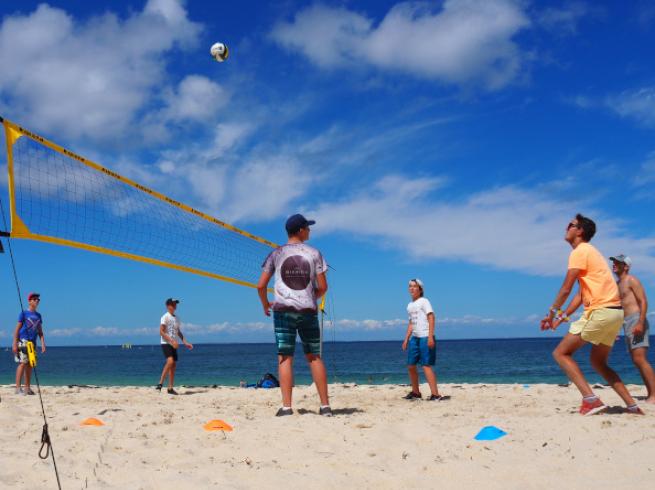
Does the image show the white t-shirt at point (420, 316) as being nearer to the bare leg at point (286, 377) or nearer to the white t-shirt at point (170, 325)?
the bare leg at point (286, 377)

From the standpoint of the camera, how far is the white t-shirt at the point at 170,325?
27.6 ft

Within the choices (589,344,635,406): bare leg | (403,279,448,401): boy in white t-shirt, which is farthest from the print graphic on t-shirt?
(589,344,635,406): bare leg

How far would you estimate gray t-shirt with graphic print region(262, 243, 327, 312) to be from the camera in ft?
15.2

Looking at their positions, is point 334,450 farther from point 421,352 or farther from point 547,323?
point 421,352

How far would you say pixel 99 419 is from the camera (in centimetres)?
457

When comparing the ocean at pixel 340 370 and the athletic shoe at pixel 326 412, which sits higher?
the athletic shoe at pixel 326 412

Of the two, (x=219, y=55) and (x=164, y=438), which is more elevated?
(x=219, y=55)

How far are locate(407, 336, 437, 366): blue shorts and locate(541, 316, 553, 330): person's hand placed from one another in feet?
5.77

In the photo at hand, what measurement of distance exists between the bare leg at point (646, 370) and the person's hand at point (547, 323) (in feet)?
4.80

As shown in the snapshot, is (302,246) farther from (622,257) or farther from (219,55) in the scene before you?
(219,55)

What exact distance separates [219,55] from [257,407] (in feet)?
17.5

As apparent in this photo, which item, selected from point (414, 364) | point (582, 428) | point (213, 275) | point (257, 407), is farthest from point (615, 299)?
point (213, 275)

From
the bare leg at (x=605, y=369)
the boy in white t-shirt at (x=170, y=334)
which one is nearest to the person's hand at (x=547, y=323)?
the bare leg at (x=605, y=369)

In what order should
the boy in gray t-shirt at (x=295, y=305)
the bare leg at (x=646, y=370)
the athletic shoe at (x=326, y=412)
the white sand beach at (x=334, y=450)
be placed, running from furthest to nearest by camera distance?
the bare leg at (x=646, y=370)
the boy in gray t-shirt at (x=295, y=305)
the athletic shoe at (x=326, y=412)
the white sand beach at (x=334, y=450)
